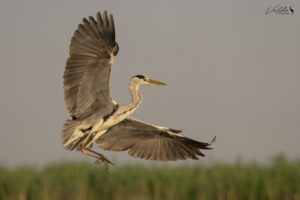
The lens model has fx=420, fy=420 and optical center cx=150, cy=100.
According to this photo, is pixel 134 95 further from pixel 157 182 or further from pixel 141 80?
pixel 157 182

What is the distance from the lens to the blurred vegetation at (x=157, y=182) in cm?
878

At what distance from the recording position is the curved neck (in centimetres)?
903

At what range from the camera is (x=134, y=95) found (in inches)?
359

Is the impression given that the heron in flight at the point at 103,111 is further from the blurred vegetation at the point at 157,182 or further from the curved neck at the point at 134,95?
the blurred vegetation at the point at 157,182

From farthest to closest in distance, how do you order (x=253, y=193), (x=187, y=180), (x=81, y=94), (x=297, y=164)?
(x=297, y=164)
(x=187, y=180)
(x=253, y=193)
(x=81, y=94)

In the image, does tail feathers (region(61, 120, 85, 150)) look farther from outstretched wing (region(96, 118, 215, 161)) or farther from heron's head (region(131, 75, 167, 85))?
heron's head (region(131, 75, 167, 85))

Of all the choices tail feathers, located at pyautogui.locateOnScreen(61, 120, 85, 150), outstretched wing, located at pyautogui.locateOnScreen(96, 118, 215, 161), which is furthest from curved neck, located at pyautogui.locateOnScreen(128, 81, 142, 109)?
tail feathers, located at pyautogui.locateOnScreen(61, 120, 85, 150)

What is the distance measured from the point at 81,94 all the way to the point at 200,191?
10.6ft

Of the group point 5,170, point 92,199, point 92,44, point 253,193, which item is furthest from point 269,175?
point 5,170

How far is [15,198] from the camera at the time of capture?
8078mm

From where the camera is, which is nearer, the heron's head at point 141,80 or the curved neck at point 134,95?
the curved neck at point 134,95

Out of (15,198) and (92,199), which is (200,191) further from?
(15,198)

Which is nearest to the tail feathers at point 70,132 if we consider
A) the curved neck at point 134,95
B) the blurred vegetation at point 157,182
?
the blurred vegetation at point 157,182

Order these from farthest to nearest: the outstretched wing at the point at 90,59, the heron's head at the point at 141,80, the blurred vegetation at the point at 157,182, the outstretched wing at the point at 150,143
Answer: the outstretched wing at the point at 150,143
the heron's head at the point at 141,80
the blurred vegetation at the point at 157,182
the outstretched wing at the point at 90,59
